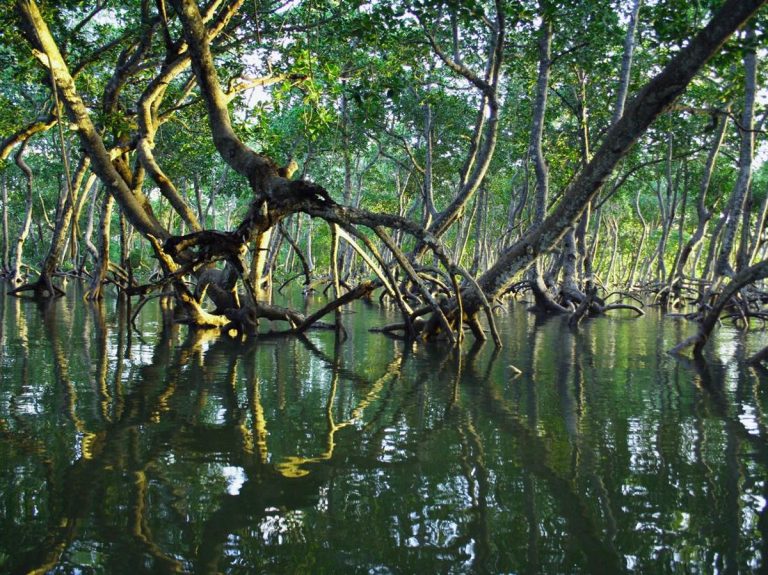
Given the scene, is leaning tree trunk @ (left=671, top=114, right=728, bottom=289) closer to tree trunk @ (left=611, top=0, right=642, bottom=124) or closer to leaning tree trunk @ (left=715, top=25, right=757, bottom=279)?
tree trunk @ (left=611, top=0, right=642, bottom=124)

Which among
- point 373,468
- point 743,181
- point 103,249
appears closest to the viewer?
point 373,468

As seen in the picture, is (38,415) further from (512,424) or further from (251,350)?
(251,350)

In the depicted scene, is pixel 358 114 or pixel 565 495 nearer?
pixel 565 495

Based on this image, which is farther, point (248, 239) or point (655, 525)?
point (248, 239)

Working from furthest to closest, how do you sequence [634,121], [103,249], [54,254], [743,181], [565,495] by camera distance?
[54,254] < [103,249] < [743,181] < [634,121] < [565,495]

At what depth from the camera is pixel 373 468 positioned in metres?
3.83

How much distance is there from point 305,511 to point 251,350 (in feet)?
18.7

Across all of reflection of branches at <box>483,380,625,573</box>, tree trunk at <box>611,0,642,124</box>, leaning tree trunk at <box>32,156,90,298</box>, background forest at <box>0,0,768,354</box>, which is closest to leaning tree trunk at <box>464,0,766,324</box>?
background forest at <box>0,0,768,354</box>

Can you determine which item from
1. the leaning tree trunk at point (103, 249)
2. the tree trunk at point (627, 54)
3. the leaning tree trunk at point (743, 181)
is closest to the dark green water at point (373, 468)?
the leaning tree trunk at point (743, 181)

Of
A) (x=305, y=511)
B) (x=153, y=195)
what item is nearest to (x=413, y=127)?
(x=305, y=511)

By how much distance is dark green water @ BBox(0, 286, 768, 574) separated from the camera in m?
2.77

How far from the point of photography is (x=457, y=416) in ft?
17.0

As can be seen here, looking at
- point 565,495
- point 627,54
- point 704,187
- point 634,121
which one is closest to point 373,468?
point 565,495

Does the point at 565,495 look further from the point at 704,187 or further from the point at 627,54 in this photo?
the point at 704,187
